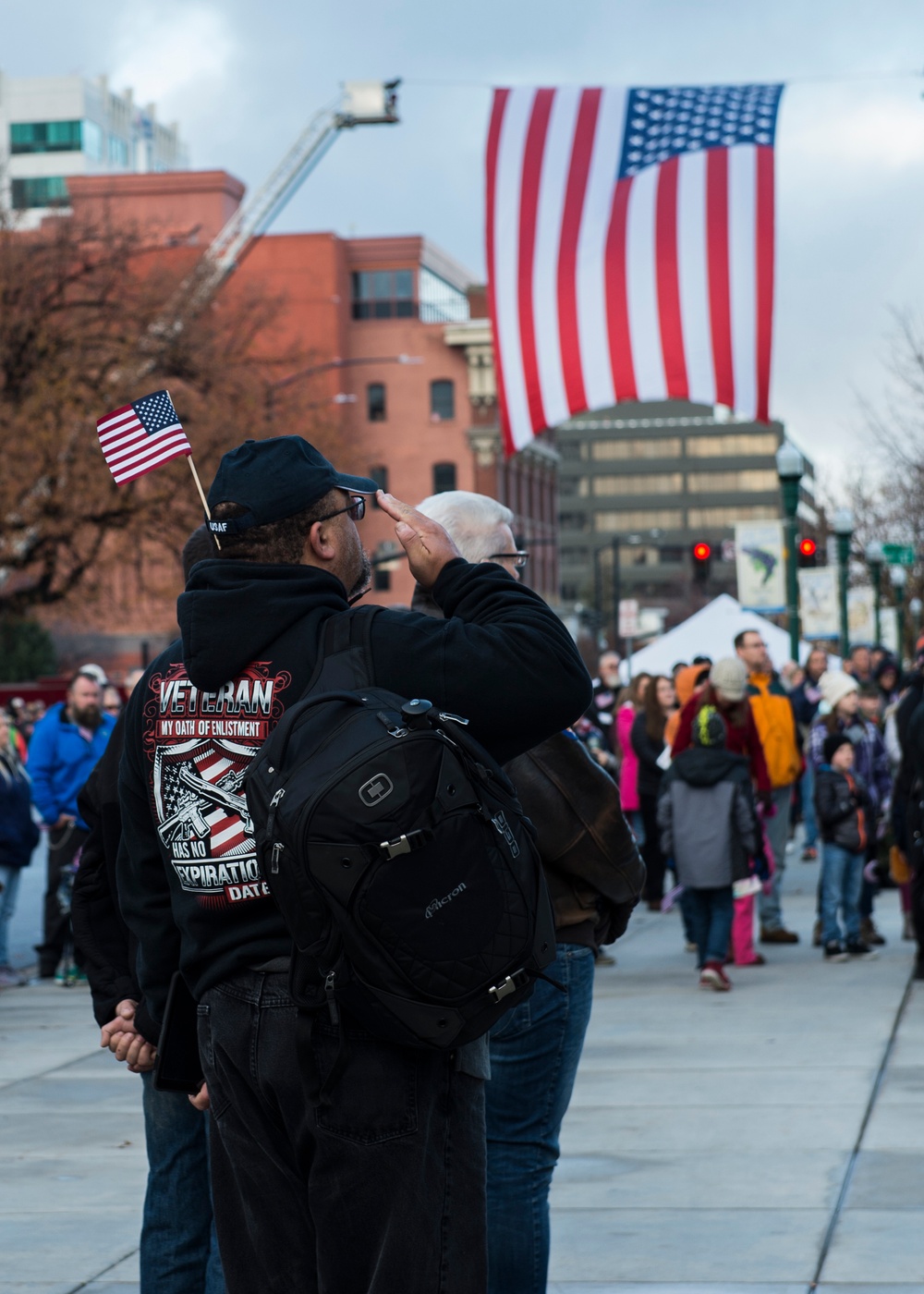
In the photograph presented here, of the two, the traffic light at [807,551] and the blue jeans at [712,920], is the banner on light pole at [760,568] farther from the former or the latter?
the blue jeans at [712,920]

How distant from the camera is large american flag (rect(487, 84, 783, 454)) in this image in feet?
48.1

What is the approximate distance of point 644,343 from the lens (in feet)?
48.6

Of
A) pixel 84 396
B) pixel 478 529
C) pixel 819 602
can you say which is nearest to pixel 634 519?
pixel 84 396

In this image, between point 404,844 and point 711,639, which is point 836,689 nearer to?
point 404,844

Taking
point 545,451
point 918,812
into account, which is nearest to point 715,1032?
point 918,812

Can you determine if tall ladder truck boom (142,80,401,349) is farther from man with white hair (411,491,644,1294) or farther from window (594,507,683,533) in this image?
window (594,507,683,533)

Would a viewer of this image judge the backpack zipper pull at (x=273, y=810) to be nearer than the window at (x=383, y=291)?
Yes

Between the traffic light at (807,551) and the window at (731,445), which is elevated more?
the window at (731,445)

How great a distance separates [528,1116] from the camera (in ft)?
13.0

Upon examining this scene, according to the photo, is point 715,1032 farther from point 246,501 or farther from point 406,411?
point 406,411

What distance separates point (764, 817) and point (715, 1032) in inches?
147

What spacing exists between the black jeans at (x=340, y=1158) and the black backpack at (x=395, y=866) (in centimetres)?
11

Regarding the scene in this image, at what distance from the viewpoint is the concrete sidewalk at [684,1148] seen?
535 cm

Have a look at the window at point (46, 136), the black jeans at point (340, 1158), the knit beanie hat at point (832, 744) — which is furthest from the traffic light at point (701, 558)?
the window at point (46, 136)
